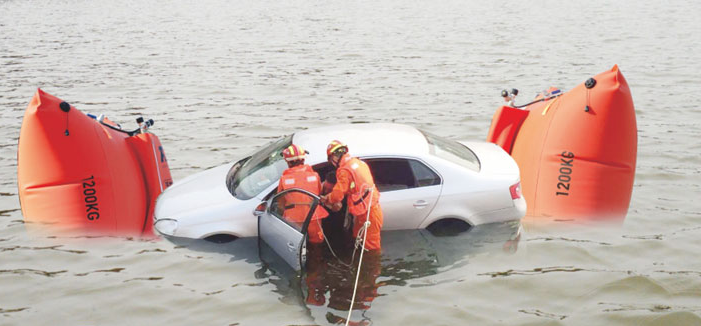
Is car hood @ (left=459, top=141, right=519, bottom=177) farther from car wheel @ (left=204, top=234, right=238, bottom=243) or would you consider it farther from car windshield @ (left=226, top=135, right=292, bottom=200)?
car wheel @ (left=204, top=234, right=238, bottom=243)

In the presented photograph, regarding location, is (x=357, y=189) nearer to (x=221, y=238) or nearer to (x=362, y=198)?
(x=362, y=198)

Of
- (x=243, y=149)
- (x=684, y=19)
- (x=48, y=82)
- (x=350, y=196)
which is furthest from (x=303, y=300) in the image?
(x=684, y=19)

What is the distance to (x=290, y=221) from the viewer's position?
25.7 feet

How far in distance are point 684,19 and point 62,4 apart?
32.1 meters

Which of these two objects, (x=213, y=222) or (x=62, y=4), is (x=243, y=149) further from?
(x=62, y=4)

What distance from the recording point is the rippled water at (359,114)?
309 inches

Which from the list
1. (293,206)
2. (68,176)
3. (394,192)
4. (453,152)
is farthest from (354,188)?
(68,176)

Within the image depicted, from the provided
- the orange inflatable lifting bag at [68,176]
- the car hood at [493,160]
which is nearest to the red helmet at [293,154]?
the car hood at [493,160]

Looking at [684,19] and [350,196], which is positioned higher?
[684,19]

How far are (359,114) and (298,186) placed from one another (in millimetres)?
9035

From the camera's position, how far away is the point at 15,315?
7.70 m

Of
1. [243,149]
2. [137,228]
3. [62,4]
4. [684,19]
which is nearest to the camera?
[137,228]

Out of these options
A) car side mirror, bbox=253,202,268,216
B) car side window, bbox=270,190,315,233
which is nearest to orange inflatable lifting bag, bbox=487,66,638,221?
car side window, bbox=270,190,315,233

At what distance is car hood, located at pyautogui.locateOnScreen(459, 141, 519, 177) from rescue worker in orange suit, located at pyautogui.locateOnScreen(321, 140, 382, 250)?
66.3 inches
